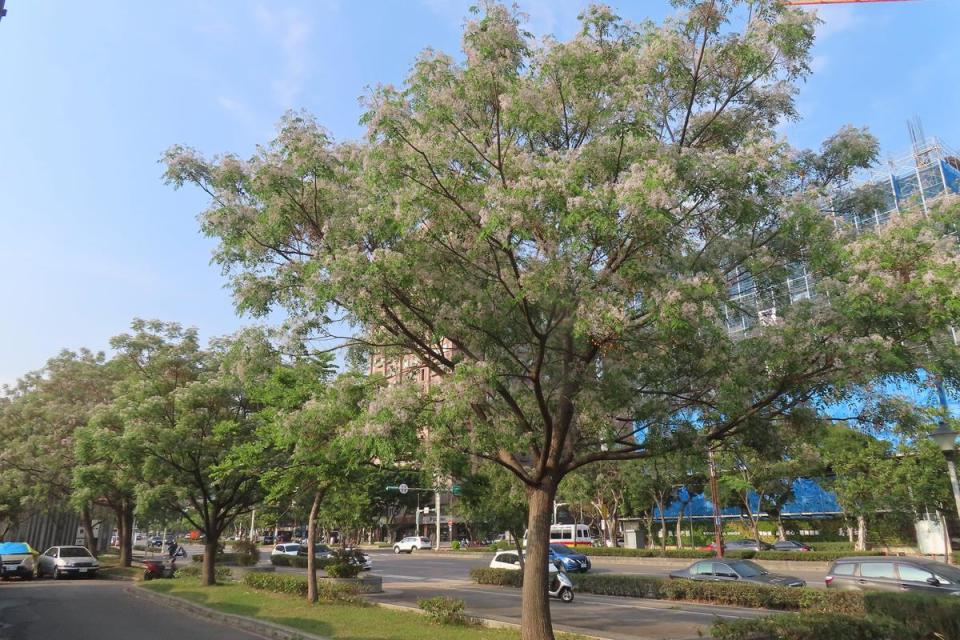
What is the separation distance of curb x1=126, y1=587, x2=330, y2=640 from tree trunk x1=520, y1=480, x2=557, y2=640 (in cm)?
423

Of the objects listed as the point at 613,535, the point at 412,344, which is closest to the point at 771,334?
the point at 412,344

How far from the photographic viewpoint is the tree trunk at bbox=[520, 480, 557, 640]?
11.3 m

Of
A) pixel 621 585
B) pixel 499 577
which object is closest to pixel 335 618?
pixel 621 585

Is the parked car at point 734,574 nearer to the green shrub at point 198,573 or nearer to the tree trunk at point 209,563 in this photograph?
the tree trunk at point 209,563

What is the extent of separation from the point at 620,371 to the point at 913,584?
10774 mm

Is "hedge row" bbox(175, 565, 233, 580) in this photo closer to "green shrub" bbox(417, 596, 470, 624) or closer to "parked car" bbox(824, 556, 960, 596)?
"green shrub" bbox(417, 596, 470, 624)

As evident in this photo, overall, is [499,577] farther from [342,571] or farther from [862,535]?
[862,535]

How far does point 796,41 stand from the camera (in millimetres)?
9883

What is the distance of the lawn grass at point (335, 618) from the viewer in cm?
1323

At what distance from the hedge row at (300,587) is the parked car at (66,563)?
14.5 meters

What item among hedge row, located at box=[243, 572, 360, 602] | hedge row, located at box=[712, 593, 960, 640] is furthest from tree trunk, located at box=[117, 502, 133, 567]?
hedge row, located at box=[712, 593, 960, 640]

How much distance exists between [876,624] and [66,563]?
120 feet

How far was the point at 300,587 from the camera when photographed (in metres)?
21.3

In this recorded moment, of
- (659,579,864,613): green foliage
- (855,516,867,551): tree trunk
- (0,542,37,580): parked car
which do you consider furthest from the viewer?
(855,516,867,551): tree trunk
